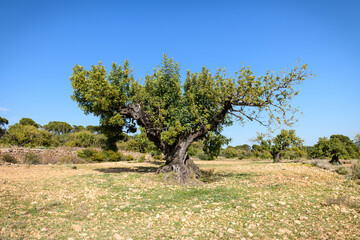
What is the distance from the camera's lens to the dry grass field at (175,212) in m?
5.74

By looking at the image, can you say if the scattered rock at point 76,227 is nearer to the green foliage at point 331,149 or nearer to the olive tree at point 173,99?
the olive tree at point 173,99

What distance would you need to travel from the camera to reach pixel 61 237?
5.45 meters

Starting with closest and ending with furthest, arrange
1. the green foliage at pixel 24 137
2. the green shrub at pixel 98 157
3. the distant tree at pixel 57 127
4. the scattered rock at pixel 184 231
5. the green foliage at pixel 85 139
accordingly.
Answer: the scattered rock at pixel 184 231, the green shrub at pixel 98 157, the green foliage at pixel 24 137, the green foliage at pixel 85 139, the distant tree at pixel 57 127

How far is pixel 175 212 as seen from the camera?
7.43 metres

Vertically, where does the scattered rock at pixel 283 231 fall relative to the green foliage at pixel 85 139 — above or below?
below

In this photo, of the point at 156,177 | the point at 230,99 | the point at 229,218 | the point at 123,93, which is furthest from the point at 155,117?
the point at 229,218

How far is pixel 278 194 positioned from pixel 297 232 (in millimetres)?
4098

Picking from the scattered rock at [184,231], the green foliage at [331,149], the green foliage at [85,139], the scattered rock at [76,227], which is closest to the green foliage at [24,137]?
the green foliage at [85,139]

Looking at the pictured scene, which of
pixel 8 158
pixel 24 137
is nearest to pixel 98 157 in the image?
pixel 8 158

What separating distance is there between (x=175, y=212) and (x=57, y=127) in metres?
99.0

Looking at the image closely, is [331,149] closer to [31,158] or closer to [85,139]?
[31,158]

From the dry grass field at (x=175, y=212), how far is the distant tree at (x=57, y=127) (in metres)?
90.0

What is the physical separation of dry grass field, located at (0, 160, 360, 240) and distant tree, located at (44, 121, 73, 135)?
9003cm

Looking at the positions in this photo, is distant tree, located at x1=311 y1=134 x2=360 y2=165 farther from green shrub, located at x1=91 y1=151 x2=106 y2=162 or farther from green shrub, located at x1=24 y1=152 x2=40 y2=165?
green shrub, located at x1=24 y1=152 x2=40 y2=165
